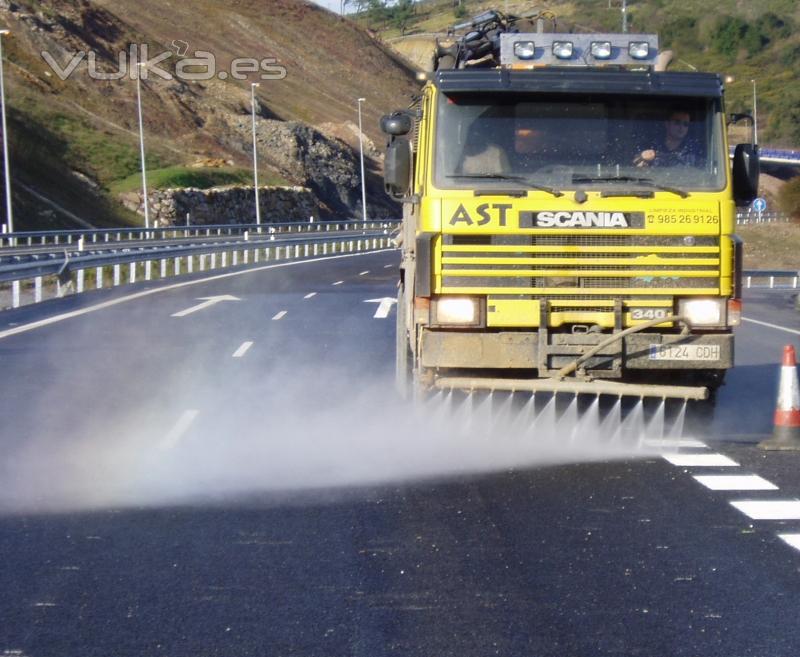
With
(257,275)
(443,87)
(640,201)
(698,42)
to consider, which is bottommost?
(257,275)

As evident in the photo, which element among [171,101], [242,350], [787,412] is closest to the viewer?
[787,412]

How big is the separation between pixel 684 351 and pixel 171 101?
9578 centimetres

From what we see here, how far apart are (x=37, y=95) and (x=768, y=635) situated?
90.0 m

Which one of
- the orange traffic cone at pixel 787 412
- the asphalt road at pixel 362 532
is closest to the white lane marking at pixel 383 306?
the asphalt road at pixel 362 532

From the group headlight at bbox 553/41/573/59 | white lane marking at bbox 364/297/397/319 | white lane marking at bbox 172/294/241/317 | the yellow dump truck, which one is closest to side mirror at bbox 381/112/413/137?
the yellow dump truck

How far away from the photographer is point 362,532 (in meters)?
7.62

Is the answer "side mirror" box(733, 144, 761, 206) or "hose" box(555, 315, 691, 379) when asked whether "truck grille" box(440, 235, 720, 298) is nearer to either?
"hose" box(555, 315, 691, 379)

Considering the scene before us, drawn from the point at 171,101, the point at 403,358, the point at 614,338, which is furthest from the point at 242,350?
the point at 171,101

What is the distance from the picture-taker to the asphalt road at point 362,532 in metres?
5.73

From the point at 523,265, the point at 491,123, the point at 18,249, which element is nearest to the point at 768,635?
the point at 523,265

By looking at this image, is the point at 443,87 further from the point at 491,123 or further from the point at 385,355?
the point at 385,355

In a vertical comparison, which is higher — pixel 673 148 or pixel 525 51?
pixel 525 51

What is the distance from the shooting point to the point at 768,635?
18.6ft

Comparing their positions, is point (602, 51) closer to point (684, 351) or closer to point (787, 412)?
point (684, 351)
